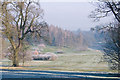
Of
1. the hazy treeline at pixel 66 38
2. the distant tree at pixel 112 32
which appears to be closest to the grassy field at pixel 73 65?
the distant tree at pixel 112 32

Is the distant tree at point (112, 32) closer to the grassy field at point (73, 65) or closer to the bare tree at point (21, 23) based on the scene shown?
the grassy field at point (73, 65)

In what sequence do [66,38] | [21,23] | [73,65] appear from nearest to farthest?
[21,23] < [73,65] < [66,38]

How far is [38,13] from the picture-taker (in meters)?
26.1

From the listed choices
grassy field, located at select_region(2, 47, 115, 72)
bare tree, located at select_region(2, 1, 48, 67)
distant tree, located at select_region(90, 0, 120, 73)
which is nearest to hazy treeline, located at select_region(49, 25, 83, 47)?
grassy field, located at select_region(2, 47, 115, 72)

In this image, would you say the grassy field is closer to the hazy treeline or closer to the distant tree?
the distant tree

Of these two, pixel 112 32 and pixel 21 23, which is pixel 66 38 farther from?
pixel 112 32

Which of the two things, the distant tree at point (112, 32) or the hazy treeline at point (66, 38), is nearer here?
the distant tree at point (112, 32)

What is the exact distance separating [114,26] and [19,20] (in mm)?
13045

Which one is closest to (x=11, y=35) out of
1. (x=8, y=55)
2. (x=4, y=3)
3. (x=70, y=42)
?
(x=4, y=3)

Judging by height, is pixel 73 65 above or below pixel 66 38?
below

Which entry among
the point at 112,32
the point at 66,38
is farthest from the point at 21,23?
the point at 66,38

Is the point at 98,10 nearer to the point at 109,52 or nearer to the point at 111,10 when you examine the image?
the point at 111,10

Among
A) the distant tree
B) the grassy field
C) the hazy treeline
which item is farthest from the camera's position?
the hazy treeline

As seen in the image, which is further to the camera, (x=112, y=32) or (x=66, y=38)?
(x=66, y=38)
